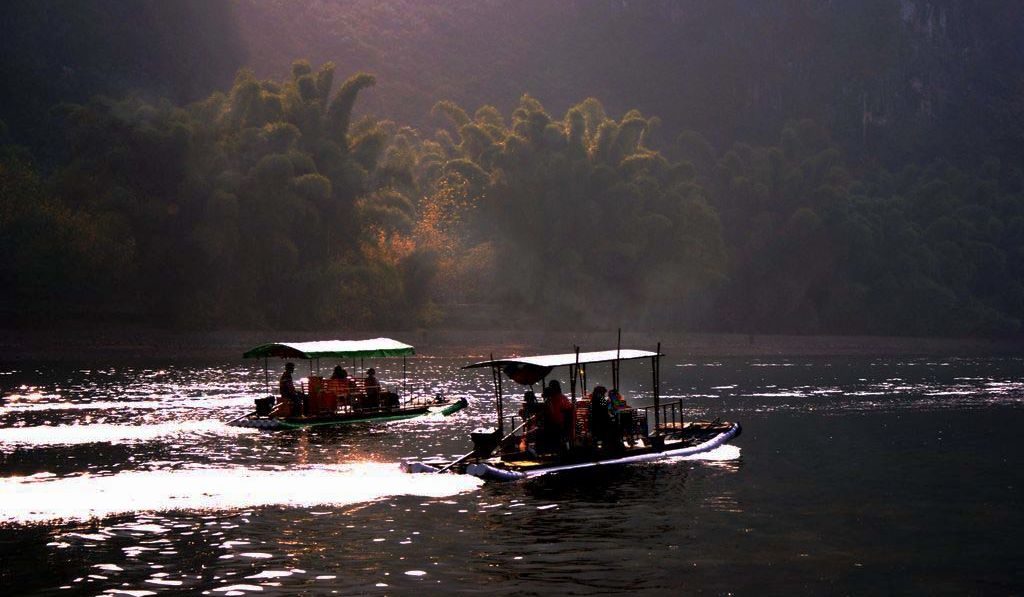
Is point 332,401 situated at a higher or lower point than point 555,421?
higher

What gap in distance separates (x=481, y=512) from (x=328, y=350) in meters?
19.3

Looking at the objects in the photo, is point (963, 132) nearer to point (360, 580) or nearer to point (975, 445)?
point (975, 445)

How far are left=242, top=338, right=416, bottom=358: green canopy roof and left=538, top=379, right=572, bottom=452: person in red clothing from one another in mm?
13360

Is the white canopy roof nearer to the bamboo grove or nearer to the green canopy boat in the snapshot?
the green canopy boat

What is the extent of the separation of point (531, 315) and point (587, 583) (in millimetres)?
92653

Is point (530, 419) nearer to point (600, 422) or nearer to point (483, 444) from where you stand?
point (483, 444)

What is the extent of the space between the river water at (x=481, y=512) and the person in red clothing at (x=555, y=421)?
2.97 ft

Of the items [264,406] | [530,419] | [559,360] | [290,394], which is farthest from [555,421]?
[264,406]

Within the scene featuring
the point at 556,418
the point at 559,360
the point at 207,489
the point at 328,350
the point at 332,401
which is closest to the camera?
the point at 207,489

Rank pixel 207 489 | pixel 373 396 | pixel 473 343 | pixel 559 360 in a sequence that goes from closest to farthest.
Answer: pixel 207 489
pixel 559 360
pixel 373 396
pixel 473 343

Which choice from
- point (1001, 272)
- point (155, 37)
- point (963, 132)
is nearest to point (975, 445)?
point (1001, 272)

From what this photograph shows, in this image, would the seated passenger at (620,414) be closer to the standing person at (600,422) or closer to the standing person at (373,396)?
the standing person at (600,422)

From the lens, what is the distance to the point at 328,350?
46406 millimetres

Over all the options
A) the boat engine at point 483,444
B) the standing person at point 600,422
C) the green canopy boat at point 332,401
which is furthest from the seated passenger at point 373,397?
the boat engine at point 483,444
